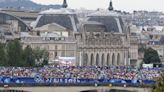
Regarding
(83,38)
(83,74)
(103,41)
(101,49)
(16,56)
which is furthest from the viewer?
(103,41)

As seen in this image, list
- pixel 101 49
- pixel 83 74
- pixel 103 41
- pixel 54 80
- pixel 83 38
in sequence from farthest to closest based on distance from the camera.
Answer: pixel 103 41, pixel 101 49, pixel 83 38, pixel 83 74, pixel 54 80

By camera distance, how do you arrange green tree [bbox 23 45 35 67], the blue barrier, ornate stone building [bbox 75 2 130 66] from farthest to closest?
ornate stone building [bbox 75 2 130 66]
green tree [bbox 23 45 35 67]
the blue barrier

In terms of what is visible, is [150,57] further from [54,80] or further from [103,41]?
[54,80]

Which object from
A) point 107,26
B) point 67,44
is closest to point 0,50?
point 67,44

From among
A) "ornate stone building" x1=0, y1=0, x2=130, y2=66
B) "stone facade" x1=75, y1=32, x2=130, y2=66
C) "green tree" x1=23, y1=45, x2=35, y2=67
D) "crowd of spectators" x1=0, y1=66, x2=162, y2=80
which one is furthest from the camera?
"stone facade" x1=75, y1=32, x2=130, y2=66

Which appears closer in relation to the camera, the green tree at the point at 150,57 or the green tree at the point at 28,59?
the green tree at the point at 28,59

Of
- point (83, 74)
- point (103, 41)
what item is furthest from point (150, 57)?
point (83, 74)

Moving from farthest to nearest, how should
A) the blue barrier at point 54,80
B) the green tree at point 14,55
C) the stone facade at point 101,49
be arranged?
the stone facade at point 101,49 < the green tree at point 14,55 < the blue barrier at point 54,80

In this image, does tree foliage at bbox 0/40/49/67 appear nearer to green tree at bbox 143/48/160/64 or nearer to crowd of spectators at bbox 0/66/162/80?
crowd of spectators at bbox 0/66/162/80

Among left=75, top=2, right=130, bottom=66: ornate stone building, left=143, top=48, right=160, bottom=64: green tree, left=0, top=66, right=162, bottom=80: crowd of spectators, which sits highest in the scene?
left=0, top=66, right=162, bottom=80: crowd of spectators

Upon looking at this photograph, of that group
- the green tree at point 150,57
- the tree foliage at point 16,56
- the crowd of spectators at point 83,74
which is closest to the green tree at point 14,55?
the tree foliage at point 16,56

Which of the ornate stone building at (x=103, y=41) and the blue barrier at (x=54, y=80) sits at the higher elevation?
the blue barrier at (x=54, y=80)

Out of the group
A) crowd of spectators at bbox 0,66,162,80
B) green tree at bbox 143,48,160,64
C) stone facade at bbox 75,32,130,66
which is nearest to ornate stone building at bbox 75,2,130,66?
stone facade at bbox 75,32,130,66

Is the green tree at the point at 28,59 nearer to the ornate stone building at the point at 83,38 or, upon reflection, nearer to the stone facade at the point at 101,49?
the ornate stone building at the point at 83,38
